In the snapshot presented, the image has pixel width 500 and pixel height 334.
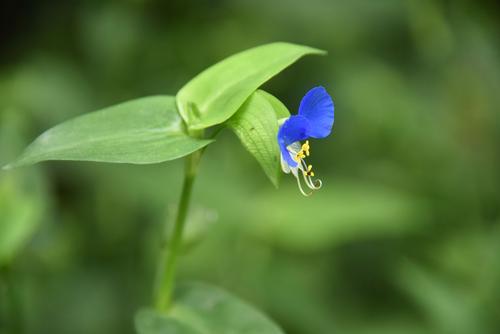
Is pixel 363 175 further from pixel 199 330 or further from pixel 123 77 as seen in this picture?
pixel 199 330

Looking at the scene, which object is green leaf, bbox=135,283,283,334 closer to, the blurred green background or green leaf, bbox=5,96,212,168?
green leaf, bbox=5,96,212,168

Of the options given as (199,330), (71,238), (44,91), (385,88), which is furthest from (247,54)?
(385,88)

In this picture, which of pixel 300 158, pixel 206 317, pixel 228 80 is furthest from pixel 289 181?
pixel 300 158

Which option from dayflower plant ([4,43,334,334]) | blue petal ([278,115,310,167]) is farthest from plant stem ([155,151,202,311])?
blue petal ([278,115,310,167])

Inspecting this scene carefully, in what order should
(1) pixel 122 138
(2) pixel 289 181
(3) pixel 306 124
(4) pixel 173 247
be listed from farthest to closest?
(2) pixel 289 181
(4) pixel 173 247
(1) pixel 122 138
(3) pixel 306 124

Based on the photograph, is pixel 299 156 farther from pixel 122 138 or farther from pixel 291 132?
pixel 122 138

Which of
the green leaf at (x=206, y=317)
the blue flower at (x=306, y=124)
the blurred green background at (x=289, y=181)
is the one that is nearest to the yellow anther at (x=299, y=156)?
the blue flower at (x=306, y=124)

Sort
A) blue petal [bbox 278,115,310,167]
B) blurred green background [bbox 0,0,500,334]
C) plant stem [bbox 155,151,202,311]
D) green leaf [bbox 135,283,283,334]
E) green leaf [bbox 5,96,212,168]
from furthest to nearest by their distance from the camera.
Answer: blurred green background [bbox 0,0,500,334] < green leaf [bbox 135,283,283,334] < plant stem [bbox 155,151,202,311] < green leaf [bbox 5,96,212,168] < blue petal [bbox 278,115,310,167]
